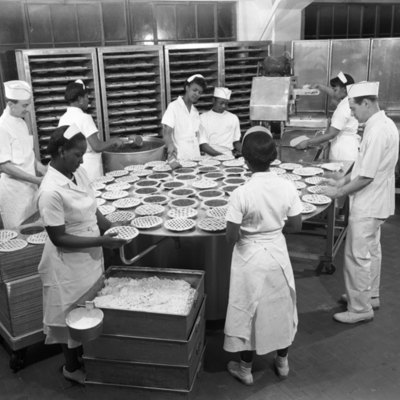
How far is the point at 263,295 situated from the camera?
7.41 ft

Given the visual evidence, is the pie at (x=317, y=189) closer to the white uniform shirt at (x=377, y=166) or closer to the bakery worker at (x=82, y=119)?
the white uniform shirt at (x=377, y=166)

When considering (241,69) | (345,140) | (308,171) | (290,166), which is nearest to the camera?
(308,171)

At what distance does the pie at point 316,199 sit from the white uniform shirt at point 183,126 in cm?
146

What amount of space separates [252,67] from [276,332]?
346 cm

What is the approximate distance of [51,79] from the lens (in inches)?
160

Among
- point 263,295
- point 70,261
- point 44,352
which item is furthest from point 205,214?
point 44,352

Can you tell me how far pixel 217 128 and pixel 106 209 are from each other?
69.0 inches

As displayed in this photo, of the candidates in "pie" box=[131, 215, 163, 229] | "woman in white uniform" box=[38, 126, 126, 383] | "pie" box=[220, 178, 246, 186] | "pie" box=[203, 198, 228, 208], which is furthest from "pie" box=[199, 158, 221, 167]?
"woman in white uniform" box=[38, 126, 126, 383]

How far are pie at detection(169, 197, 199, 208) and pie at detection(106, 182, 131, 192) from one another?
0.49 m

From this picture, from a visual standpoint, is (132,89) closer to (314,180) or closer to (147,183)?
(147,183)

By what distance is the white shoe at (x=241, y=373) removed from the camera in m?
2.46

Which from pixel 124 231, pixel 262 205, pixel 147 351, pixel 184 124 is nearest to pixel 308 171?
pixel 184 124

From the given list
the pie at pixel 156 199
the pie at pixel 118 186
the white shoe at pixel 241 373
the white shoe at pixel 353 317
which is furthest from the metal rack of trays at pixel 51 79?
the white shoe at pixel 353 317

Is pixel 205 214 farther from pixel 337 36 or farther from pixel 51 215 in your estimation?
pixel 337 36
